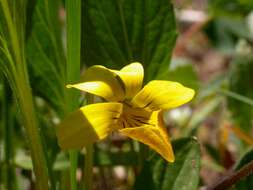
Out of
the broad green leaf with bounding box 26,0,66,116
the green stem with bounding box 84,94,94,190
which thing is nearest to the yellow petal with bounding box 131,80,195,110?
the green stem with bounding box 84,94,94,190

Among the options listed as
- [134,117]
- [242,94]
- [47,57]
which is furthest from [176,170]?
[242,94]

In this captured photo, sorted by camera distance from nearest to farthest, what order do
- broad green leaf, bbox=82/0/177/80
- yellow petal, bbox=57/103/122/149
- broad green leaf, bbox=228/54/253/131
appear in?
1. yellow petal, bbox=57/103/122/149
2. broad green leaf, bbox=82/0/177/80
3. broad green leaf, bbox=228/54/253/131

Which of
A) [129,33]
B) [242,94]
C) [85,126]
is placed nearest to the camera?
[85,126]

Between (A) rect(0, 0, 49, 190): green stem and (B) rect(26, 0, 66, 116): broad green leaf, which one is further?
(B) rect(26, 0, 66, 116): broad green leaf

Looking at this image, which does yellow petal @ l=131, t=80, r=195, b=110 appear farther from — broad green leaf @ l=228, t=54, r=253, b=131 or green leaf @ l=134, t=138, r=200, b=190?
broad green leaf @ l=228, t=54, r=253, b=131

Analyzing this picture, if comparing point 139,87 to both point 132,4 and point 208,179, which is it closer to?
point 132,4

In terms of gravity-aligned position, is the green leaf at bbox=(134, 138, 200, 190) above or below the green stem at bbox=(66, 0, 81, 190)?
below

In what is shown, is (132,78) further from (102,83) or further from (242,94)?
(242,94)
